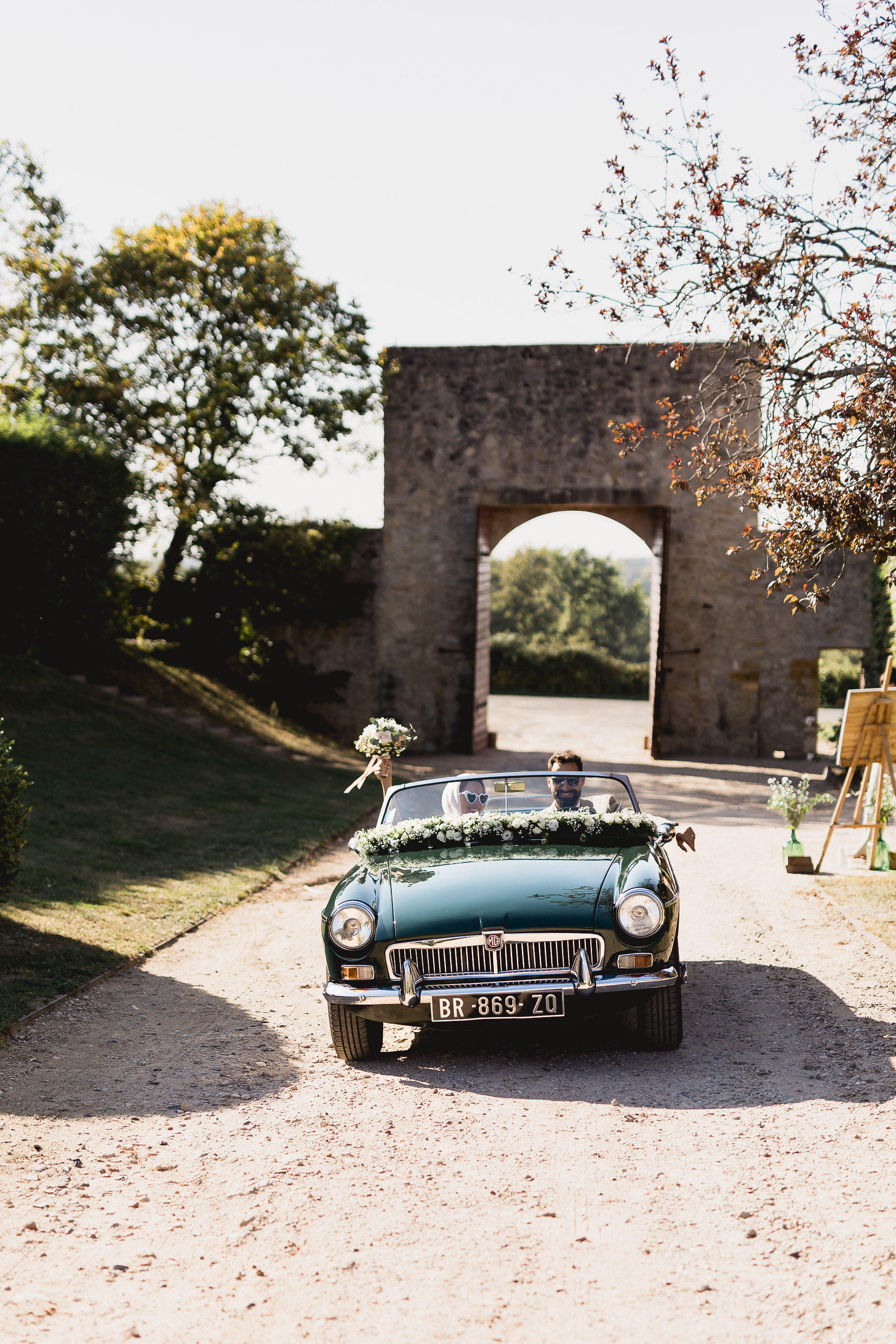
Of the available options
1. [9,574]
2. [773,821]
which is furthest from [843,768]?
[9,574]

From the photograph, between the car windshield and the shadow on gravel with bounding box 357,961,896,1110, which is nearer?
the shadow on gravel with bounding box 357,961,896,1110

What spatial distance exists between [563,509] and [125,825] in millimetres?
12273

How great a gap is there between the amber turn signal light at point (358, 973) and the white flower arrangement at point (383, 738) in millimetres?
2841

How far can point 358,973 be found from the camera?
5.46 metres

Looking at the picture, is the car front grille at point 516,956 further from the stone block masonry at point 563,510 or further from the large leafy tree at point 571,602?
the large leafy tree at point 571,602

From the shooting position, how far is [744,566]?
71.4 ft

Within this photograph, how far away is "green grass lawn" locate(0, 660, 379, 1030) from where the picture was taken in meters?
7.71

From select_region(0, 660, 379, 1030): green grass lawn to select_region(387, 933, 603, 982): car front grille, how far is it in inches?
91.3

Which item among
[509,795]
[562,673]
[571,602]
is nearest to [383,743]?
[509,795]

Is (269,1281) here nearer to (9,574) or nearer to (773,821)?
(773,821)

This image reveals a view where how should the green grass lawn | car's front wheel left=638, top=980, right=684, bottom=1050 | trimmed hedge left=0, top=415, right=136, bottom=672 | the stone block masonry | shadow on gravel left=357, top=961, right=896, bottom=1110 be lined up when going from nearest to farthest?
shadow on gravel left=357, top=961, right=896, bottom=1110 → car's front wheel left=638, top=980, right=684, bottom=1050 → the green grass lawn → trimmed hedge left=0, top=415, right=136, bottom=672 → the stone block masonry

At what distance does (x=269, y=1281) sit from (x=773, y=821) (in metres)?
12.2

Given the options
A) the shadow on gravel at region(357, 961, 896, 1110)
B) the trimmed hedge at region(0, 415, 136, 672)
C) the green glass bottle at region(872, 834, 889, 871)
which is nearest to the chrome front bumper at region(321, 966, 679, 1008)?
the shadow on gravel at region(357, 961, 896, 1110)

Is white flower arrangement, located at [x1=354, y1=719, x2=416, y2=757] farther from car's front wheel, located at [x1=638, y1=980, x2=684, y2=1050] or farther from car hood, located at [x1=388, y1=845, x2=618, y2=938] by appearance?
car's front wheel, located at [x1=638, y1=980, x2=684, y2=1050]
